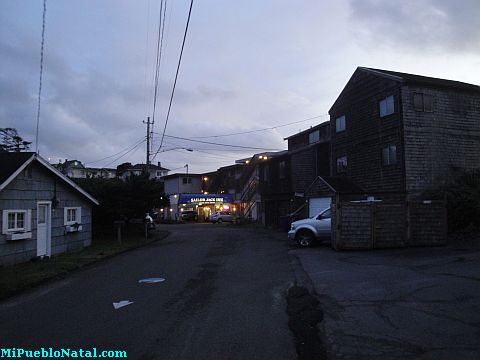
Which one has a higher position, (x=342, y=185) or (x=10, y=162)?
(x=10, y=162)

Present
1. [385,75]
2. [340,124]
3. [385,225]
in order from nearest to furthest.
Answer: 1. [385,225]
2. [385,75]
3. [340,124]

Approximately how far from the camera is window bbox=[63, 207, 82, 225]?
20.5 m

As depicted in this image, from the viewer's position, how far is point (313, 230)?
69.3 ft

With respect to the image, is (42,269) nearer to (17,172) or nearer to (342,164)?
(17,172)

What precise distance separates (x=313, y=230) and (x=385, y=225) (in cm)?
350

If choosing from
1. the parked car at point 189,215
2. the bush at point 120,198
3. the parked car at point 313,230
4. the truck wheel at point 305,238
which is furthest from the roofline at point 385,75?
the parked car at point 189,215

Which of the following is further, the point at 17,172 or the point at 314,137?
the point at 314,137

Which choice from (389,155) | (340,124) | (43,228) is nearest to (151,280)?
(43,228)

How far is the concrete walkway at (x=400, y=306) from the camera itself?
19.8 ft

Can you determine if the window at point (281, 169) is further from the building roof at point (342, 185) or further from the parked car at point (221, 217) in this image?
the parked car at point (221, 217)

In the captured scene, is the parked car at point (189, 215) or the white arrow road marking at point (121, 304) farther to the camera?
the parked car at point (189, 215)

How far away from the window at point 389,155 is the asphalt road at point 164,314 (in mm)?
13875

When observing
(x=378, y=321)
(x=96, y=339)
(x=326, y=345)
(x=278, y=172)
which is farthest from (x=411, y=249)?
(x=278, y=172)

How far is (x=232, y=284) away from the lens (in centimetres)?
1158
